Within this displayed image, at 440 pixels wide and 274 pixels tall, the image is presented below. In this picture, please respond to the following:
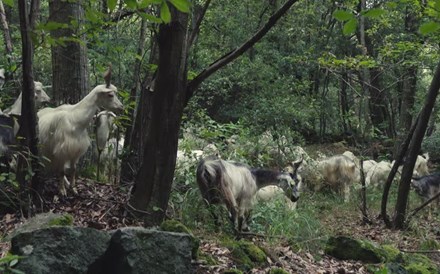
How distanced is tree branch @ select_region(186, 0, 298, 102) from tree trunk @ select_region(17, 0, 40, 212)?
1553 mm

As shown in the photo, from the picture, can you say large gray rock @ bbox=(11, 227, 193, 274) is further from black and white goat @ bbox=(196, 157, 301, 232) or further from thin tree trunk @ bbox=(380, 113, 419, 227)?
thin tree trunk @ bbox=(380, 113, 419, 227)

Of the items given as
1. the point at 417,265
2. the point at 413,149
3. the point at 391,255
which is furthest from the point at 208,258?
the point at 413,149

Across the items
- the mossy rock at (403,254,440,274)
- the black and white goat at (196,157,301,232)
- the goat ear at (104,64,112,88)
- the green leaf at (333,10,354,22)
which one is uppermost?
the green leaf at (333,10,354,22)

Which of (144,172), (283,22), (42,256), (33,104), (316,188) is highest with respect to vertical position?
(283,22)

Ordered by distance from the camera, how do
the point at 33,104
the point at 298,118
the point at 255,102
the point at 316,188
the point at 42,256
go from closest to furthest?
1. the point at 42,256
2. the point at 33,104
3. the point at 316,188
4. the point at 298,118
5. the point at 255,102

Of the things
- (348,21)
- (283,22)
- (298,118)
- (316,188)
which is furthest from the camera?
(283,22)

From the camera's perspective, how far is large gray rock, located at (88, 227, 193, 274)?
3.89 m

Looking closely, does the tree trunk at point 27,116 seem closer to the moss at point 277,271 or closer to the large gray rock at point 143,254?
the large gray rock at point 143,254

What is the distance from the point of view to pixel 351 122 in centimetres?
1138

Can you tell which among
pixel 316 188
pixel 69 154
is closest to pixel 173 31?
pixel 69 154

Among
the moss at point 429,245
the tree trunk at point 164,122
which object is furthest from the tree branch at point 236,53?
the moss at point 429,245

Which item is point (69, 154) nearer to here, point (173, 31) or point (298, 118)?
point (173, 31)

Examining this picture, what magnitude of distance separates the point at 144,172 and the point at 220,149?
17.5ft

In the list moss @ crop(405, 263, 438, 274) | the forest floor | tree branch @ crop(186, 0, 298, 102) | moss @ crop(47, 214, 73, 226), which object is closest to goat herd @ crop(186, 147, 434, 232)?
the forest floor
